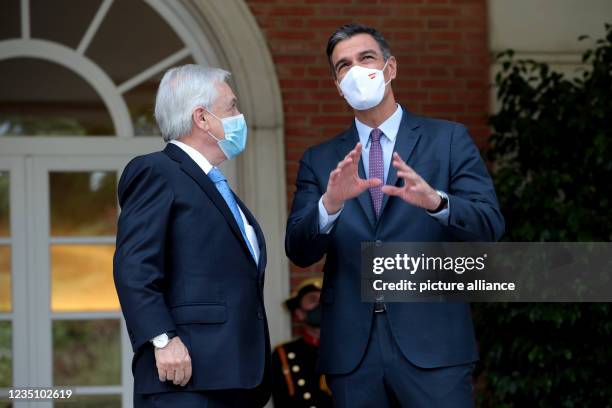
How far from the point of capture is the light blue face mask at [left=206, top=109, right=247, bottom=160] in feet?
11.4

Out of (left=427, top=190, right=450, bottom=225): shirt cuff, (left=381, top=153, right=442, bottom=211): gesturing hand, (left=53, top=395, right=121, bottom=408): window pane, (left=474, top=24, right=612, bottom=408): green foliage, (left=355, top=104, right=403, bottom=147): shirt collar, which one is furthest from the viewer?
(left=53, top=395, right=121, bottom=408): window pane

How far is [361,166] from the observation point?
11.6 feet

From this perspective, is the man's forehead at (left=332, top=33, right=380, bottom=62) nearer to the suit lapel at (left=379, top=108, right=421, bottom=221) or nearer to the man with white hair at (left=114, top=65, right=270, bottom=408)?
the suit lapel at (left=379, top=108, right=421, bottom=221)

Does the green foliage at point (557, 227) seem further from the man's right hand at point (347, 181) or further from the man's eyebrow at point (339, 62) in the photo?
the man's right hand at point (347, 181)

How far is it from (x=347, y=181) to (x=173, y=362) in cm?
71

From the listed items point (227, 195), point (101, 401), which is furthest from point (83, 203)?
point (227, 195)

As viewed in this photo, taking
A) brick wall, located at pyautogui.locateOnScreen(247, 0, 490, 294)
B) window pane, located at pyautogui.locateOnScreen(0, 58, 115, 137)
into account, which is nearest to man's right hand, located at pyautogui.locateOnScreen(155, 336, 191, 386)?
brick wall, located at pyautogui.locateOnScreen(247, 0, 490, 294)

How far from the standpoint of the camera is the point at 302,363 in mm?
5781

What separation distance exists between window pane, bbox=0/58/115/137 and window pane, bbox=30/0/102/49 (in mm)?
153

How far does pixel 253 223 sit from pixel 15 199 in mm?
2885

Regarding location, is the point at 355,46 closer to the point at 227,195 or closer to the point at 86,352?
the point at 227,195

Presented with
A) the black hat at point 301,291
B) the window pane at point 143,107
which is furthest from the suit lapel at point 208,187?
the window pane at point 143,107

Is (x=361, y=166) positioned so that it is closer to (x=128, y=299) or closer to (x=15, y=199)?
(x=128, y=299)

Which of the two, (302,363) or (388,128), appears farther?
(302,363)
